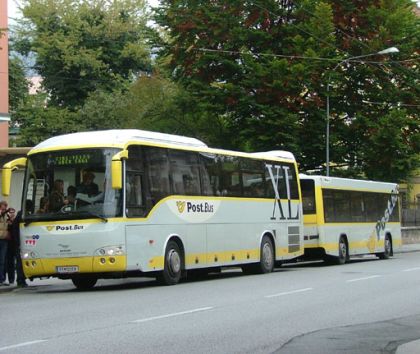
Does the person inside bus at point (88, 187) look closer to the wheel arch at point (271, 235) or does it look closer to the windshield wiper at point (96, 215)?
the windshield wiper at point (96, 215)

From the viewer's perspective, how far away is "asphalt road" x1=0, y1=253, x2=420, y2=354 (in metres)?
9.27

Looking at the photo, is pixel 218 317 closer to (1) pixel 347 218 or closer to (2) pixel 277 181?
(2) pixel 277 181

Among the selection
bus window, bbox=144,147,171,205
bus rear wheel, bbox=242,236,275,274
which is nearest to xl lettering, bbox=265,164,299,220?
bus rear wheel, bbox=242,236,275,274

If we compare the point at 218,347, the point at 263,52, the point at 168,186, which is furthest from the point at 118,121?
the point at 218,347

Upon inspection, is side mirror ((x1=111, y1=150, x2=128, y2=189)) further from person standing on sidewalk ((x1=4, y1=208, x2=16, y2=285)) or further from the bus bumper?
person standing on sidewalk ((x1=4, y1=208, x2=16, y2=285))

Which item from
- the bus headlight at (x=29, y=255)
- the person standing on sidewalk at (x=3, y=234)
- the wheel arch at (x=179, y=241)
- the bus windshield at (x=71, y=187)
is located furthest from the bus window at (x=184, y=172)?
the person standing on sidewalk at (x=3, y=234)

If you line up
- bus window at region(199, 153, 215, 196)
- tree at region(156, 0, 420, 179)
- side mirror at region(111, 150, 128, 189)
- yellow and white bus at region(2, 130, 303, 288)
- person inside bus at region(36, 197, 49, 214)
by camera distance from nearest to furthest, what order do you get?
side mirror at region(111, 150, 128, 189) < yellow and white bus at region(2, 130, 303, 288) < person inside bus at region(36, 197, 49, 214) < bus window at region(199, 153, 215, 196) < tree at region(156, 0, 420, 179)

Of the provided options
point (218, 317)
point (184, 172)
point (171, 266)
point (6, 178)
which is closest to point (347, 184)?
point (184, 172)

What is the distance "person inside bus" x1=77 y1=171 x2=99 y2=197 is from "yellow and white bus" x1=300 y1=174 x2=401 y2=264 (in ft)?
37.4

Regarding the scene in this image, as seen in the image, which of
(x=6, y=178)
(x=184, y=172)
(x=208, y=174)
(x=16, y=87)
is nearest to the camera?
(x=6, y=178)

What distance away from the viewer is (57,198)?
650 inches

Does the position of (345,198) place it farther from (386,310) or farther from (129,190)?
(386,310)

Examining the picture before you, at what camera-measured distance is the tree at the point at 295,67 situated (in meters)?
31.7

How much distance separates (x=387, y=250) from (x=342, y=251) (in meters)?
4.84
